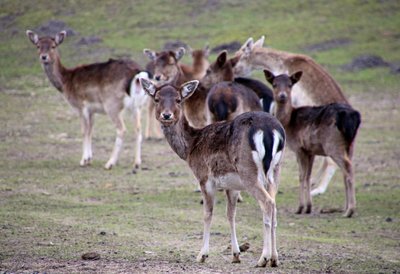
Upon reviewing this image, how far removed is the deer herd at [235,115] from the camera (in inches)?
321

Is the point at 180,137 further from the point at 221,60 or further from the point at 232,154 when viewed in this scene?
the point at 221,60

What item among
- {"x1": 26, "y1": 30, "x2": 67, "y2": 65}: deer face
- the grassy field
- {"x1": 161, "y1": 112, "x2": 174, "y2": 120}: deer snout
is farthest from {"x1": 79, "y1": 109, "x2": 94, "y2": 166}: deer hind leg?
{"x1": 161, "y1": 112, "x2": 174, "y2": 120}: deer snout

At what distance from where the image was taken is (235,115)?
1198 centimetres

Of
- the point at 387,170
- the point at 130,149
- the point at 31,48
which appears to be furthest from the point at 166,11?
the point at 387,170

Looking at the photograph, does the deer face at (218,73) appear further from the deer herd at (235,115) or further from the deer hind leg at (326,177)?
the deer hind leg at (326,177)

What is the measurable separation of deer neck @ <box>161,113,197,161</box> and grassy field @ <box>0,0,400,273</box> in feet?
3.50

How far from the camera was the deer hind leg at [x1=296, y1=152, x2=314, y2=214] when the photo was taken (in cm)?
1214

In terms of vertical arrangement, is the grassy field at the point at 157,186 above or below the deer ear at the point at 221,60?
below

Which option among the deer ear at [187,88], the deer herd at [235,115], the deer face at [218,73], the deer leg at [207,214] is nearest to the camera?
the deer herd at [235,115]

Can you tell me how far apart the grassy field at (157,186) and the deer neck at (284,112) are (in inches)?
48.8

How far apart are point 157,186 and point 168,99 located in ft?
16.0

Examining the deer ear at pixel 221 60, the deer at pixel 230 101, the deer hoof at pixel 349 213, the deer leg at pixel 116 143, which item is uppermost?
the deer ear at pixel 221 60

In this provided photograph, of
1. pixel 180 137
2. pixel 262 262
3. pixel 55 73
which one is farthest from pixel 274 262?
pixel 55 73

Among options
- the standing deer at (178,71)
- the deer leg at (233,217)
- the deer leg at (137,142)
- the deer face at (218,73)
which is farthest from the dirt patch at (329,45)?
the deer leg at (233,217)
